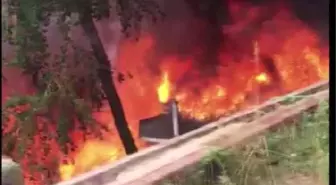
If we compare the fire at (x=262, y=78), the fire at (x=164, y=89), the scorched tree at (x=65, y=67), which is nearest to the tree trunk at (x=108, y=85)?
the scorched tree at (x=65, y=67)

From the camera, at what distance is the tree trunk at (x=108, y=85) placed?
1.33 metres

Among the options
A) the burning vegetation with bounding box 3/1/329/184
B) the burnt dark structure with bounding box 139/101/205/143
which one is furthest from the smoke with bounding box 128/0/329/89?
the burnt dark structure with bounding box 139/101/205/143

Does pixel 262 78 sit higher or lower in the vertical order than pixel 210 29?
lower

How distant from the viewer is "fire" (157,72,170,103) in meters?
1.43

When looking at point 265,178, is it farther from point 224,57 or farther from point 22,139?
point 22,139

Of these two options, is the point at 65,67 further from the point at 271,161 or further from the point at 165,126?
the point at 271,161

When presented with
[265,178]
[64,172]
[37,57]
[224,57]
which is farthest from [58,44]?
[265,178]

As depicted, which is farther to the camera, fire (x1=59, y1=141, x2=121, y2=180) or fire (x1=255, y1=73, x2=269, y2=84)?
fire (x1=255, y1=73, x2=269, y2=84)

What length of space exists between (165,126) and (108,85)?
0.18 metres

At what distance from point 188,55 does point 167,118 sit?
0.59 ft

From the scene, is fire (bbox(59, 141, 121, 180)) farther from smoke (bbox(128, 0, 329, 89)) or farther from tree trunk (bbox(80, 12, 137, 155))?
smoke (bbox(128, 0, 329, 89))

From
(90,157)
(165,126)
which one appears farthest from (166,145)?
(90,157)

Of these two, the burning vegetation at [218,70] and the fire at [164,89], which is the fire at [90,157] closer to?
the burning vegetation at [218,70]

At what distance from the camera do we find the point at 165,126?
1400 mm
